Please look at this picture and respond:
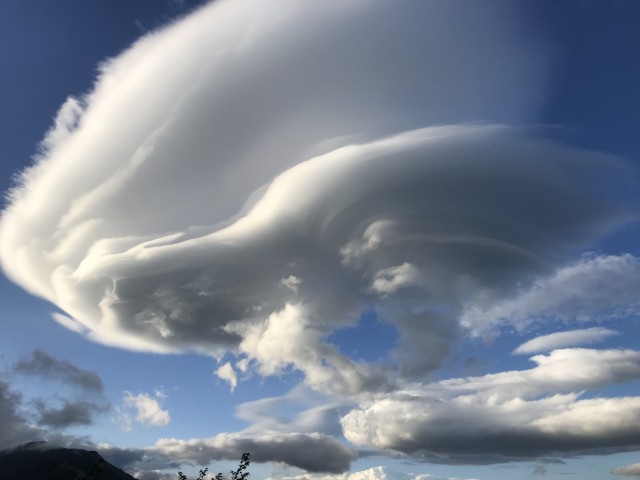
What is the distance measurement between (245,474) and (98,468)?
28842 mm

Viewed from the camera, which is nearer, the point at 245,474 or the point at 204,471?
the point at 245,474

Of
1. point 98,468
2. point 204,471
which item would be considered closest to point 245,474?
point 204,471

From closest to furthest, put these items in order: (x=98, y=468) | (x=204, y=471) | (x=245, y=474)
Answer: (x=98, y=468), (x=245, y=474), (x=204, y=471)

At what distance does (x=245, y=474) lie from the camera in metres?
85.9

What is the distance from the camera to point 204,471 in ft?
303

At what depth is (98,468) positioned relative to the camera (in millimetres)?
64125

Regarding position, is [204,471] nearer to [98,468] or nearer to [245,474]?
[245,474]

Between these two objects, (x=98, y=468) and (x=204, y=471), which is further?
(x=204, y=471)

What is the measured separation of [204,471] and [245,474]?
436 inches

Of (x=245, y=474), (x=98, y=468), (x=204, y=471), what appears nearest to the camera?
(x=98, y=468)

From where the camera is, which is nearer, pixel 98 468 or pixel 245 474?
pixel 98 468
